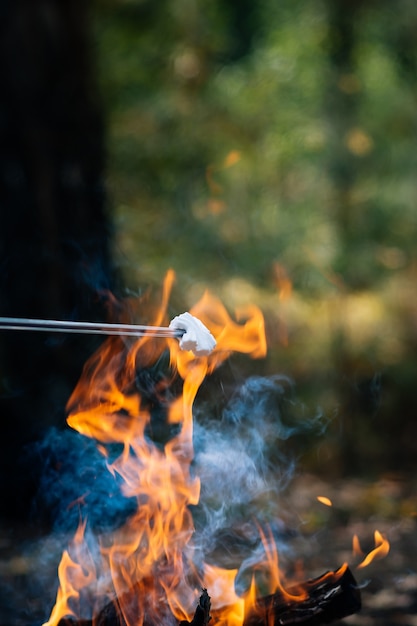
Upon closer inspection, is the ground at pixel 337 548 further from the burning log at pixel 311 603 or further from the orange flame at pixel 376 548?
the burning log at pixel 311 603

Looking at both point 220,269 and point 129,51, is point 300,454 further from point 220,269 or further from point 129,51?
point 129,51

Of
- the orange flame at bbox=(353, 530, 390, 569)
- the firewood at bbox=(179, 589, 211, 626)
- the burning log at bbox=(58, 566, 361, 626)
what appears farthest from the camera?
the orange flame at bbox=(353, 530, 390, 569)

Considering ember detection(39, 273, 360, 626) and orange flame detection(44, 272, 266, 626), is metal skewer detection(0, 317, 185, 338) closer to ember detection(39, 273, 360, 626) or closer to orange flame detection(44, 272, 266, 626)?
ember detection(39, 273, 360, 626)

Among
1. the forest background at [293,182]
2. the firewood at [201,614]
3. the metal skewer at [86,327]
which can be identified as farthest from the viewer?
the forest background at [293,182]

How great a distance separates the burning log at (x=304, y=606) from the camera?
312cm

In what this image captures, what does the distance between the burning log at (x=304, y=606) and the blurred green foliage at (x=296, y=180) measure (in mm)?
5024

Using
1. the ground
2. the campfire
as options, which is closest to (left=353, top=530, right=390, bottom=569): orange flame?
the ground

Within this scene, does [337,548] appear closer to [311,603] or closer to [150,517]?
[311,603]

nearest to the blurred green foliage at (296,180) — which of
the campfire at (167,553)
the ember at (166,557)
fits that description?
the campfire at (167,553)

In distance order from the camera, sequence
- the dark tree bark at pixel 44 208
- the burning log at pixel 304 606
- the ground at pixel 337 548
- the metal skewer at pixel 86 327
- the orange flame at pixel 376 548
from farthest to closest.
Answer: the dark tree bark at pixel 44 208, the orange flame at pixel 376 548, the ground at pixel 337 548, the burning log at pixel 304 606, the metal skewer at pixel 86 327

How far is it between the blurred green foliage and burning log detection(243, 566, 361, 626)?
5.02 metres

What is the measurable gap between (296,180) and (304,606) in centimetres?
627

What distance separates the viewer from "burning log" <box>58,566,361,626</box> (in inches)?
123

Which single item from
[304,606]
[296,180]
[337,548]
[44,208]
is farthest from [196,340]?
[296,180]
